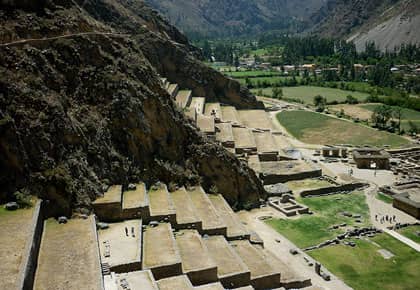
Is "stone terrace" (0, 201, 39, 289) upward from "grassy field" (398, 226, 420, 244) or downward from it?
upward

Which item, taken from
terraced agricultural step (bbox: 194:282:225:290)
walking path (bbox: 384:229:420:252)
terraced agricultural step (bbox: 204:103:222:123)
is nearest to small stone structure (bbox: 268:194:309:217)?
walking path (bbox: 384:229:420:252)

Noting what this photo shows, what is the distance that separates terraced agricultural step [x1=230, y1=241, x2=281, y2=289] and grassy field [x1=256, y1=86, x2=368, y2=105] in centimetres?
7916

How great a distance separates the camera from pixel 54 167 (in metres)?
30.3

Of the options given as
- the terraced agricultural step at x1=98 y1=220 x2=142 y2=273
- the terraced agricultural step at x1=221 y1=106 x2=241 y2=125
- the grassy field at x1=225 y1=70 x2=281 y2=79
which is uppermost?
the grassy field at x1=225 y1=70 x2=281 y2=79

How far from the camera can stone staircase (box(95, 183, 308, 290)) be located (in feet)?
86.0

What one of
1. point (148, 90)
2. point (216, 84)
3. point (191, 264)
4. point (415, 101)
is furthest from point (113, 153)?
point (415, 101)

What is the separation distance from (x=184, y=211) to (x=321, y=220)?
48.2 feet

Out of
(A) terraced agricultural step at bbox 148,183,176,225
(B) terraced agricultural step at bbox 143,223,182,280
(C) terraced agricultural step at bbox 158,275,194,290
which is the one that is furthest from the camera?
(A) terraced agricultural step at bbox 148,183,176,225

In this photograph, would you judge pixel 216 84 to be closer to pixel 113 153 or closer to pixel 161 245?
pixel 113 153

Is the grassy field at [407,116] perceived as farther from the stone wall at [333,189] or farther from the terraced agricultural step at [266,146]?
the stone wall at [333,189]

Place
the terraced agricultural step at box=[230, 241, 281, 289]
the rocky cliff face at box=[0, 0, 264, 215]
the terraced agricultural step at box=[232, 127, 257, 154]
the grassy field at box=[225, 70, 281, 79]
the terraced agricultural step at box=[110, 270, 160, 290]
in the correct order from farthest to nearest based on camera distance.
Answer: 1. the grassy field at box=[225, 70, 281, 79]
2. the terraced agricultural step at box=[232, 127, 257, 154]
3. the rocky cliff face at box=[0, 0, 264, 215]
4. the terraced agricultural step at box=[230, 241, 281, 289]
5. the terraced agricultural step at box=[110, 270, 160, 290]

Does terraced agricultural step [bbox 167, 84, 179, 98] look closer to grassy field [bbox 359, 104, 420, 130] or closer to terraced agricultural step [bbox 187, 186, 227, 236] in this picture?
terraced agricultural step [bbox 187, 186, 227, 236]

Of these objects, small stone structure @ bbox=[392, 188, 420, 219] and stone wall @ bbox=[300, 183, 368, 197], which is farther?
stone wall @ bbox=[300, 183, 368, 197]

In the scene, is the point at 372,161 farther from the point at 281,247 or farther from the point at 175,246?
the point at 175,246
